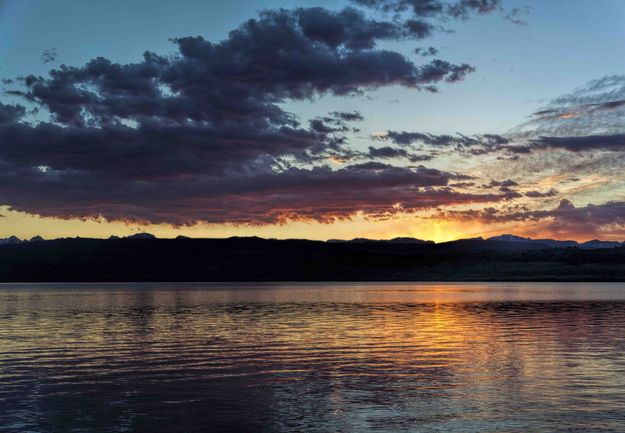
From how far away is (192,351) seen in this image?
50.2 meters

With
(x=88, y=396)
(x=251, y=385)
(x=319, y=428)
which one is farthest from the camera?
(x=251, y=385)

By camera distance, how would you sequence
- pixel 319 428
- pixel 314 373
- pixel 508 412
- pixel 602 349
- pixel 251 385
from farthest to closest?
pixel 602 349 < pixel 314 373 < pixel 251 385 < pixel 508 412 < pixel 319 428

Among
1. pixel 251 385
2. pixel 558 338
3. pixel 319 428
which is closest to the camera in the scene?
pixel 319 428

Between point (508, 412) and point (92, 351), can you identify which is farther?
point (92, 351)

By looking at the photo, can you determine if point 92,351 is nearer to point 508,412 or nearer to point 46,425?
point 46,425

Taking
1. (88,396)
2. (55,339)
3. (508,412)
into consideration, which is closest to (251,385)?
(88,396)

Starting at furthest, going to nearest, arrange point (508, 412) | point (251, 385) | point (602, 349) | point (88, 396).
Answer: point (602, 349), point (251, 385), point (88, 396), point (508, 412)

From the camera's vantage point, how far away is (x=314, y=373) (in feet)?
126

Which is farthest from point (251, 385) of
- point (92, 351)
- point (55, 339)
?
point (55, 339)

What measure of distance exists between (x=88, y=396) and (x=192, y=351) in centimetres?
1847

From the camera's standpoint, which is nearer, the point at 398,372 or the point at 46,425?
the point at 46,425

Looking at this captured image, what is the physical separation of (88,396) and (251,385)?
297 inches

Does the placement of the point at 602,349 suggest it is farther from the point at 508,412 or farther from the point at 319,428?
the point at 319,428

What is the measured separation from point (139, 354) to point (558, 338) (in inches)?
1310
